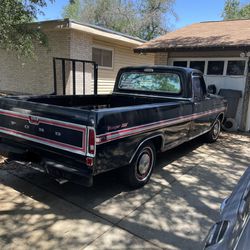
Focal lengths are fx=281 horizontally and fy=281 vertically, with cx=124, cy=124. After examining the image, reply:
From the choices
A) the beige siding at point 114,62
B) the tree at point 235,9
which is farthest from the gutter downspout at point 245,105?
the tree at point 235,9

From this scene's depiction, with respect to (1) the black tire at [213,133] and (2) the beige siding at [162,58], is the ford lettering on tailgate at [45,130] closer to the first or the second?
(1) the black tire at [213,133]

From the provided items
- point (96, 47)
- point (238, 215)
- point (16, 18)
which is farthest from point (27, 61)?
point (238, 215)

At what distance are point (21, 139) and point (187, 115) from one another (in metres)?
3.11

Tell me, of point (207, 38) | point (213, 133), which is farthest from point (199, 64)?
point (213, 133)

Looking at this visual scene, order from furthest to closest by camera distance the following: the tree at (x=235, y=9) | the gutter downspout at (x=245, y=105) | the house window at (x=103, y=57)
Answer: the tree at (x=235, y=9)
the house window at (x=103, y=57)
the gutter downspout at (x=245, y=105)

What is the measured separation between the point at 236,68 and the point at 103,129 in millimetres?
7548

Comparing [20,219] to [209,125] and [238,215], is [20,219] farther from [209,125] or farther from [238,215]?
[209,125]

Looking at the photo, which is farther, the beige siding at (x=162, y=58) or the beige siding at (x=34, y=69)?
the beige siding at (x=34, y=69)

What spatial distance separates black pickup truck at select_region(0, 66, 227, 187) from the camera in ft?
11.1

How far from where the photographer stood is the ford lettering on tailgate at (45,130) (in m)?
3.39

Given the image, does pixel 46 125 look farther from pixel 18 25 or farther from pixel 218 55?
pixel 218 55

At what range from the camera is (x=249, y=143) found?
789cm

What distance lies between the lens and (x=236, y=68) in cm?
946

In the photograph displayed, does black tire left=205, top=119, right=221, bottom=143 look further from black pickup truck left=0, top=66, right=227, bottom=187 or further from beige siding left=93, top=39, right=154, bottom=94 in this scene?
beige siding left=93, top=39, right=154, bottom=94
